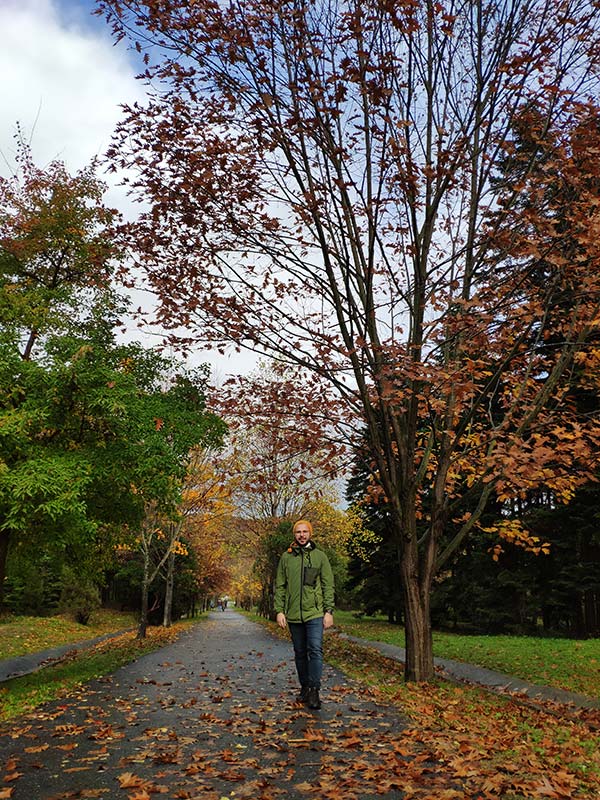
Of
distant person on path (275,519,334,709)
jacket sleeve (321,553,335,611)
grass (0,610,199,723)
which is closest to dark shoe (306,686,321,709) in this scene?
distant person on path (275,519,334,709)

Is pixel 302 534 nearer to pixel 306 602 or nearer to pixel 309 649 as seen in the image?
Answer: pixel 306 602

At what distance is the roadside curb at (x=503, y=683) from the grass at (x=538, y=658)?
268mm

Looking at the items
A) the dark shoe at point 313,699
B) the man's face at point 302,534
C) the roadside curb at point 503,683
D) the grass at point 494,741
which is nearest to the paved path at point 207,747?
the dark shoe at point 313,699

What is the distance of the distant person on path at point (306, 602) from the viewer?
21.6 ft

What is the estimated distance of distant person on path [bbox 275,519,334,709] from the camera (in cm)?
659

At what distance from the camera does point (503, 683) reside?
9727mm

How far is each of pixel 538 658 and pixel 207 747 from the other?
9468 mm

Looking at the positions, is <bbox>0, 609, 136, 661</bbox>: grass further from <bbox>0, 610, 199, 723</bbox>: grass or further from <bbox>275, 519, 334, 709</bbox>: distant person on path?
<bbox>275, 519, 334, 709</bbox>: distant person on path

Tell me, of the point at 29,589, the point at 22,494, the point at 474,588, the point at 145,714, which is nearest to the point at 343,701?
the point at 145,714

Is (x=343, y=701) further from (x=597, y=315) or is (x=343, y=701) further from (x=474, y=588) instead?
(x=474, y=588)

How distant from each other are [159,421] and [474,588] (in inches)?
654

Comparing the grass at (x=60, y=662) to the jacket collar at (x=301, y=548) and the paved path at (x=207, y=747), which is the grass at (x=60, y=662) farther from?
the jacket collar at (x=301, y=548)

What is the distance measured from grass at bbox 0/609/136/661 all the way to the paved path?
29.4ft

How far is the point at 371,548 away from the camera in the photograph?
26891 mm
